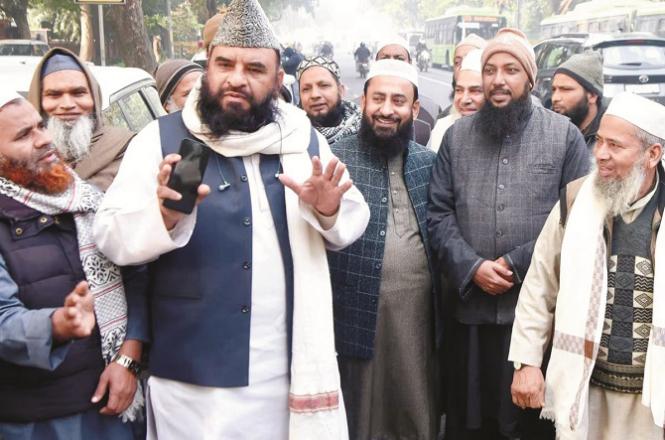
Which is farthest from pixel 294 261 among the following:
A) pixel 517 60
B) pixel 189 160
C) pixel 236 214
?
pixel 517 60

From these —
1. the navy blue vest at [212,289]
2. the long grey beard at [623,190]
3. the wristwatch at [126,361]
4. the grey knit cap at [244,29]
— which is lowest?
the wristwatch at [126,361]

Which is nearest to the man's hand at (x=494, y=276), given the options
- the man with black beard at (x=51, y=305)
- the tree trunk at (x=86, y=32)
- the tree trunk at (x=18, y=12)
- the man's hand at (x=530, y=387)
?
the man's hand at (x=530, y=387)

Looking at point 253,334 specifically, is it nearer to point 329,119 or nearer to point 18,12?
point 329,119

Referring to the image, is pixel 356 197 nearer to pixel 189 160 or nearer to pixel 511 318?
pixel 189 160

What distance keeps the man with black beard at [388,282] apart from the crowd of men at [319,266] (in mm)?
10

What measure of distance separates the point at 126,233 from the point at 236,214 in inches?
14.4

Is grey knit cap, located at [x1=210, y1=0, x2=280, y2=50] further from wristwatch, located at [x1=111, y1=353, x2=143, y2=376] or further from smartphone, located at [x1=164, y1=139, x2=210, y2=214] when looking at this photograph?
wristwatch, located at [x1=111, y1=353, x2=143, y2=376]

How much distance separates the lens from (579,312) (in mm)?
2705

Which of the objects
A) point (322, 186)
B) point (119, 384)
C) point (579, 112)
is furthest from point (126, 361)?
point (579, 112)

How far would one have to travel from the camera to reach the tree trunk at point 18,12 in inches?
723

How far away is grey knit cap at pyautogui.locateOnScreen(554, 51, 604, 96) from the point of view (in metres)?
4.88

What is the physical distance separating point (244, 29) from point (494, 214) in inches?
58.5

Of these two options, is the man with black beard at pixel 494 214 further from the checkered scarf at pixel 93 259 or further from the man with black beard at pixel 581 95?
the checkered scarf at pixel 93 259

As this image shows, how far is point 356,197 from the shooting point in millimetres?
2545
